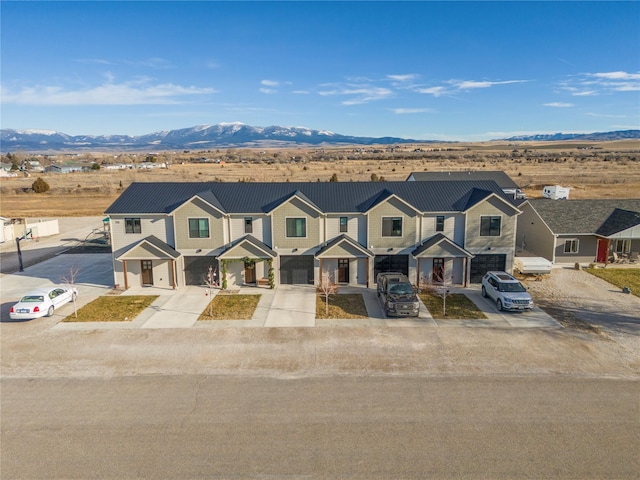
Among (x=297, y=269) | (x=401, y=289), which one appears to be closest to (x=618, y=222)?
(x=401, y=289)

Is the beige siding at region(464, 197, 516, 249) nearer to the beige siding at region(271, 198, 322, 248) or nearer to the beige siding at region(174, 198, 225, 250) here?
the beige siding at region(271, 198, 322, 248)

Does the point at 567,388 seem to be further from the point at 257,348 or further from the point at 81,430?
the point at 81,430

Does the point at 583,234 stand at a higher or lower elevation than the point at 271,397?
higher

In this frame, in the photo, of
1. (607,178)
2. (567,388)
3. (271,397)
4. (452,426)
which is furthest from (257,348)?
(607,178)

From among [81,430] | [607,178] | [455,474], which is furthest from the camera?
[607,178]

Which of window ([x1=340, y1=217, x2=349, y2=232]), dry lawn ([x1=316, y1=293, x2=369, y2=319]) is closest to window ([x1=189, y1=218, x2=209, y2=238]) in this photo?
dry lawn ([x1=316, y1=293, x2=369, y2=319])

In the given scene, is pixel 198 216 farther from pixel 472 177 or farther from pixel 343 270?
pixel 472 177

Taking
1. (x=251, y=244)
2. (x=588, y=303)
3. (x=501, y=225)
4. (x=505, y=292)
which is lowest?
(x=588, y=303)
